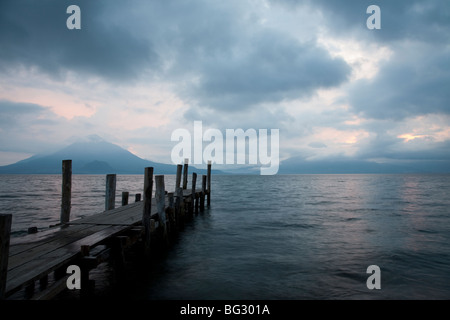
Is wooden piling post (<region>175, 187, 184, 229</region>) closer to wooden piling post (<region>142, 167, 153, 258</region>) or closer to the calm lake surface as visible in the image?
the calm lake surface

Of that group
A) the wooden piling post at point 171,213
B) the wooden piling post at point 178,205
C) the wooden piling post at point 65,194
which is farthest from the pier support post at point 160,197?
the wooden piling post at point 178,205

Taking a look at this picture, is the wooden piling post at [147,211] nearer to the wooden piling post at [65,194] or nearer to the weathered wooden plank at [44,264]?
the weathered wooden plank at [44,264]

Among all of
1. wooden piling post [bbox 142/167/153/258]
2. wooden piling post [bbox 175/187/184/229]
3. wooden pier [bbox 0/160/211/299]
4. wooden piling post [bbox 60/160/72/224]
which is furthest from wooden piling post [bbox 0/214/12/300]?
wooden piling post [bbox 175/187/184/229]

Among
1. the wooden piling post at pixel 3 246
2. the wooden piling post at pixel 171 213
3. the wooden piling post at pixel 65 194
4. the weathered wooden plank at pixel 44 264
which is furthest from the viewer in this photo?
the wooden piling post at pixel 171 213

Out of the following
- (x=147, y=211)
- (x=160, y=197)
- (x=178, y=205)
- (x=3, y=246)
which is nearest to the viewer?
(x=3, y=246)

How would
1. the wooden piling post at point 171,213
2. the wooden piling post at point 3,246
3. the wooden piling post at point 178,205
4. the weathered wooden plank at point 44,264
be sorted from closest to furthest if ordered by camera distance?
1. the wooden piling post at point 3,246
2. the weathered wooden plank at point 44,264
3. the wooden piling post at point 171,213
4. the wooden piling post at point 178,205

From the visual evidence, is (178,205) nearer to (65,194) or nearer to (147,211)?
(147,211)

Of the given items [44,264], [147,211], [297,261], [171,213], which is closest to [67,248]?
[44,264]

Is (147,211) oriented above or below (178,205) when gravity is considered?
above

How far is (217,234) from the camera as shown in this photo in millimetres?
14227

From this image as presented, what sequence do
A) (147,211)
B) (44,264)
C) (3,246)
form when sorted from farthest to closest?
(147,211), (44,264), (3,246)
